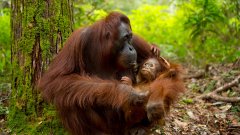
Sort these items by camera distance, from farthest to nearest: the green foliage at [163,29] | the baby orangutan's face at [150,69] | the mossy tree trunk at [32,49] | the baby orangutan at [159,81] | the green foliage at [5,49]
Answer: the green foliage at [163,29], the green foliage at [5,49], the mossy tree trunk at [32,49], the baby orangutan's face at [150,69], the baby orangutan at [159,81]

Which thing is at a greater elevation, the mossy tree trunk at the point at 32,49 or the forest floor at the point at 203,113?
the mossy tree trunk at the point at 32,49

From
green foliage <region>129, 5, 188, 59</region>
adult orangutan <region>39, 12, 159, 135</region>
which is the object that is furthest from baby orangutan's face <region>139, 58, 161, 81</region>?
green foliage <region>129, 5, 188, 59</region>

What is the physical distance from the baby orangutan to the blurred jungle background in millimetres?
749

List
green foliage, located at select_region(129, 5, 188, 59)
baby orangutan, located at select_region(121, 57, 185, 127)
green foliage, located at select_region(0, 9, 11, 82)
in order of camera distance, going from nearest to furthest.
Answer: baby orangutan, located at select_region(121, 57, 185, 127)
green foliage, located at select_region(0, 9, 11, 82)
green foliage, located at select_region(129, 5, 188, 59)

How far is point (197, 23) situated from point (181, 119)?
3.26 m

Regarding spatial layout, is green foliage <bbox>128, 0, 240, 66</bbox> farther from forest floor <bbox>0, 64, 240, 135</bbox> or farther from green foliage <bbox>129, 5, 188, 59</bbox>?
forest floor <bbox>0, 64, 240, 135</bbox>

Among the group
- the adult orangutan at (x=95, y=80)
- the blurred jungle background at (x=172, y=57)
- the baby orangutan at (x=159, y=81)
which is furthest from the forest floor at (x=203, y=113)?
the adult orangutan at (x=95, y=80)

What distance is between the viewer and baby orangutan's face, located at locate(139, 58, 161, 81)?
3.49 meters

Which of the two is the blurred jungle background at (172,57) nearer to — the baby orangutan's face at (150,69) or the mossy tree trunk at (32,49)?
the mossy tree trunk at (32,49)

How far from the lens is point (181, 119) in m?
4.55

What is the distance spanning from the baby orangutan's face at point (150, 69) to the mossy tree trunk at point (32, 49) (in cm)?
89

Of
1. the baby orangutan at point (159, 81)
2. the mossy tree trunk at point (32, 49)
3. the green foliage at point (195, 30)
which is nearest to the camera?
the baby orangutan at point (159, 81)

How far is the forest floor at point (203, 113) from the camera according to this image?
167 inches

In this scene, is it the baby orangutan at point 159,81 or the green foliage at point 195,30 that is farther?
the green foliage at point 195,30
